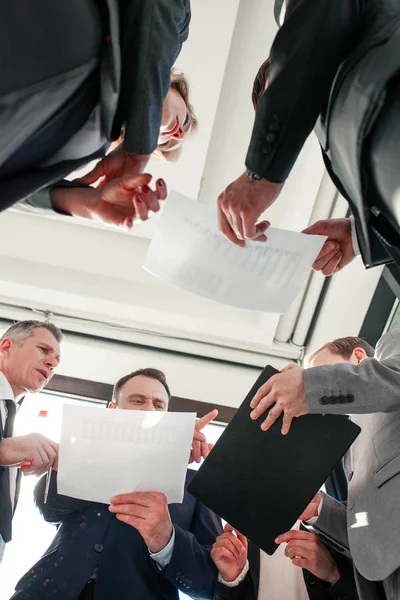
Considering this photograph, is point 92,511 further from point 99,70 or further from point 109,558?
point 99,70

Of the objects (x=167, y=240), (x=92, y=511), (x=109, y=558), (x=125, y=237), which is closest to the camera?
(x=167, y=240)

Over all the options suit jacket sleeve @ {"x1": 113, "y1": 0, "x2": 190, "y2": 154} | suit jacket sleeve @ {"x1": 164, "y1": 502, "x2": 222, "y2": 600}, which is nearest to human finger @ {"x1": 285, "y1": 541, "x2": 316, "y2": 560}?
suit jacket sleeve @ {"x1": 164, "y1": 502, "x2": 222, "y2": 600}

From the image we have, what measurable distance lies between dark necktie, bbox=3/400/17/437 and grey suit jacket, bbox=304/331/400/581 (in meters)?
0.95

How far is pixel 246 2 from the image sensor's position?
2.27 m

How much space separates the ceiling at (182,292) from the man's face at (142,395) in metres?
1.00

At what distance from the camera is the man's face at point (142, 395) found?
210 cm

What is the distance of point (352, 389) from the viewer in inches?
50.0

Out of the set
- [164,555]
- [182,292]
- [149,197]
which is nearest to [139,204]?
[149,197]

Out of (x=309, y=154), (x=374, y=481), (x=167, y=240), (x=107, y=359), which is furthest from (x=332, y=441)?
(x=107, y=359)

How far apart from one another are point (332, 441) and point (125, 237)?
7.26 feet

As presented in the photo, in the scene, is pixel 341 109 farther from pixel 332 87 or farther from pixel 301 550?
pixel 301 550

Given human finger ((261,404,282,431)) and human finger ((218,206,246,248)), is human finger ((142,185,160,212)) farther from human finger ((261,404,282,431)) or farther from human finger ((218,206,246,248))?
human finger ((261,404,282,431))

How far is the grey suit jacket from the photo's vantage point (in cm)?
122

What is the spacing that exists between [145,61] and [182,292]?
238cm
